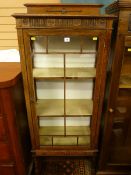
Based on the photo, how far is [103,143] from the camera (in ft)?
4.59

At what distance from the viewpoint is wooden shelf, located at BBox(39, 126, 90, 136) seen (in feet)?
4.87

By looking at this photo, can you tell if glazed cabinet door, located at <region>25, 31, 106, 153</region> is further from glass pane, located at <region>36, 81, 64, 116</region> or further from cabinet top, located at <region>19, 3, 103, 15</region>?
cabinet top, located at <region>19, 3, 103, 15</region>

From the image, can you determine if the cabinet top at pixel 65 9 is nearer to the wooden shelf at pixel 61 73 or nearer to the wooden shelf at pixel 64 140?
the wooden shelf at pixel 61 73

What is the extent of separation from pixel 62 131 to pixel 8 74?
2.57ft

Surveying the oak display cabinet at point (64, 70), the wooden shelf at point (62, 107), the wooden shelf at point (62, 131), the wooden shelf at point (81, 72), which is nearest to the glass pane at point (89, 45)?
the oak display cabinet at point (64, 70)

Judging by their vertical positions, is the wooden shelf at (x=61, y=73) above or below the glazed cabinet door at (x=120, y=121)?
above

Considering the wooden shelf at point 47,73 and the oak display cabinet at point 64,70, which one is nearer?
the oak display cabinet at point 64,70

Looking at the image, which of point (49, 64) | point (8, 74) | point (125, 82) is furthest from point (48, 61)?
point (125, 82)

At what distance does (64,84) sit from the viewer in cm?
126

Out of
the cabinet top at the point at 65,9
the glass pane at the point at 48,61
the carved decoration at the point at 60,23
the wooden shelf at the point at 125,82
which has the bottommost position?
the wooden shelf at the point at 125,82

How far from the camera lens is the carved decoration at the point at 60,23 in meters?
0.96

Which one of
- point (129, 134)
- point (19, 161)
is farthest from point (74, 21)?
point (19, 161)

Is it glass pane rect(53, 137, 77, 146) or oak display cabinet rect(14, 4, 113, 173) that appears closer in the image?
oak display cabinet rect(14, 4, 113, 173)

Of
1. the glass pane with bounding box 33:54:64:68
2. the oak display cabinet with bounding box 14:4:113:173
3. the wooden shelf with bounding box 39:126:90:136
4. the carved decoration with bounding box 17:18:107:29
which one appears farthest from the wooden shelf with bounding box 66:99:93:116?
the carved decoration with bounding box 17:18:107:29
